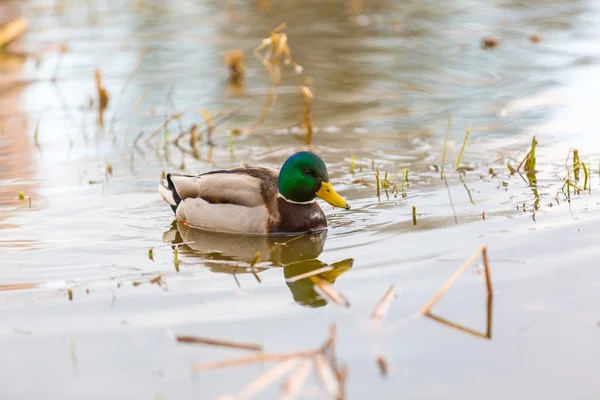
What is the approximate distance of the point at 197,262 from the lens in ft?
21.3

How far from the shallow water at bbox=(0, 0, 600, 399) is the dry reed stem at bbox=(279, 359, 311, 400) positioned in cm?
10

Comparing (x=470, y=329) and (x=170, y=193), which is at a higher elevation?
(x=170, y=193)

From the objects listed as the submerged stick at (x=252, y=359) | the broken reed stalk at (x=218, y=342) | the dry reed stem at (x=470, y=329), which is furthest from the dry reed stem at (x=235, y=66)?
the submerged stick at (x=252, y=359)

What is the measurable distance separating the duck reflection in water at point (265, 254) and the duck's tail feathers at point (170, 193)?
16 cm

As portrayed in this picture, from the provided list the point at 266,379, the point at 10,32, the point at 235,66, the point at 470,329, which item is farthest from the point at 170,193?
the point at 10,32

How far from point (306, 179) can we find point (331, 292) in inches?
Result: 73.9

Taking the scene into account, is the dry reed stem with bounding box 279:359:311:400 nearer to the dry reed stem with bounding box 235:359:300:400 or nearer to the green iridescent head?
the dry reed stem with bounding box 235:359:300:400

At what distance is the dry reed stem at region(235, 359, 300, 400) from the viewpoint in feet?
13.4

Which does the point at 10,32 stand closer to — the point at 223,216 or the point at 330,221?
the point at 223,216

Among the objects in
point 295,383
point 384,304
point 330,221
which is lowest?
point 295,383

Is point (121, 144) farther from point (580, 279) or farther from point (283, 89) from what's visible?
point (580, 279)

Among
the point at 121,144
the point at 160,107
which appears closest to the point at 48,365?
the point at 121,144

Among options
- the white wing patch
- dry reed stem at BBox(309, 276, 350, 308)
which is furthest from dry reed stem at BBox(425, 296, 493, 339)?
the white wing patch

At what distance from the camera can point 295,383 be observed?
13.3 feet
